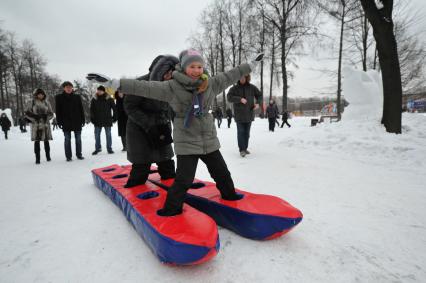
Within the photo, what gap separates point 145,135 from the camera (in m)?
3.10

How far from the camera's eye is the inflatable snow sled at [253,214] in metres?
1.94

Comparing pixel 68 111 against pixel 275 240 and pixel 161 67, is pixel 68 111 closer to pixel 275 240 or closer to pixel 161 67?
pixel 161 67

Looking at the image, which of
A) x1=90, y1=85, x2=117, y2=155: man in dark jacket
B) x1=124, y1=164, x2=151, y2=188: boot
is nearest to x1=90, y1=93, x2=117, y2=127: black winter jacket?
x1=90, y1=85, x2=117, y2=155: man in dark jacket

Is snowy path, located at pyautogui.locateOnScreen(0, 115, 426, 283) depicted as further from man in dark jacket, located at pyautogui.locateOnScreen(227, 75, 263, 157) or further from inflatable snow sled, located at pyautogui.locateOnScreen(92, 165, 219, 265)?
man in dark jacket, located at pyautogui.locateOnScreen(227, 75, 263, 157)

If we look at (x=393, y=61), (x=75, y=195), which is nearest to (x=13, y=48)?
(x=75, y=195)

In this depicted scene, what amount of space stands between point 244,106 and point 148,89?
390 centimetres

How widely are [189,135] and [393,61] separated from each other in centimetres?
643

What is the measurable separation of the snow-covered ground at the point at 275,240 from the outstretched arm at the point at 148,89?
1234 millimetres

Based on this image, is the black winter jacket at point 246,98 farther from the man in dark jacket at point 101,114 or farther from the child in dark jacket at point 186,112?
the man in dark jacket at point 101,114

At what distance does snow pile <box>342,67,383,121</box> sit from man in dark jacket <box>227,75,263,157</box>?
6.17 metres

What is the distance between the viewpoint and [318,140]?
636cm

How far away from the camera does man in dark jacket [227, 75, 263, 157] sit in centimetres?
572

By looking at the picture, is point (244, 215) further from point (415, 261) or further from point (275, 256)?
point (415, 261)

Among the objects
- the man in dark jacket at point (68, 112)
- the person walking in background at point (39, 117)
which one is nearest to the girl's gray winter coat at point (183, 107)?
the man in dark jacket at point (68, 112)
